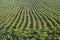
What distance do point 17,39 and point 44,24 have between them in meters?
5.28

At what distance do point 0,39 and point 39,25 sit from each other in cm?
508

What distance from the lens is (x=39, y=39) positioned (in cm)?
981

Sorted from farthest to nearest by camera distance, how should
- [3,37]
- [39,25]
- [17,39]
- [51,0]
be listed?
[51,0] → [39,25] → [3,37] → [17,39]

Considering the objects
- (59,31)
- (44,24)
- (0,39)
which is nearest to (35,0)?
(44,24)

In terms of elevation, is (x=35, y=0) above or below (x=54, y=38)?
above

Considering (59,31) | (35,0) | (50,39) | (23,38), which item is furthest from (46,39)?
(35,0)

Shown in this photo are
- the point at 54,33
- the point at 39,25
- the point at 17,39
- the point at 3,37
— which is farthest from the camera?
the point at 39,25

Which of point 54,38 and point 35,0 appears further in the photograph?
point 35,0

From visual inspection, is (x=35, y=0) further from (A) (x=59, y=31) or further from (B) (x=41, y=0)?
(A) (x=59, y=31)

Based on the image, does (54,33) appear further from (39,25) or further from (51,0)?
(51,0)

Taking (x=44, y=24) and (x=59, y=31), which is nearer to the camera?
(x=59, y=31)

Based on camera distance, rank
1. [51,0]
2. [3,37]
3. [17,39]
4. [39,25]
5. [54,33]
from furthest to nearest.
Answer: [51,0], [39,25], [54,33], [3,37], [17,39]

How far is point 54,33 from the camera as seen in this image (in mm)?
11109

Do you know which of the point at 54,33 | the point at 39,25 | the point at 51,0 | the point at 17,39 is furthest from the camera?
the point at 51,0
